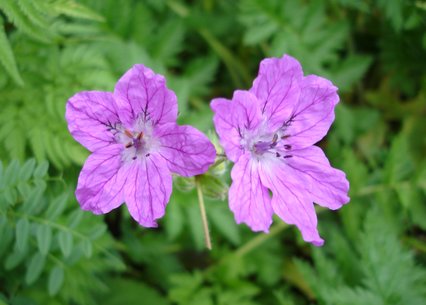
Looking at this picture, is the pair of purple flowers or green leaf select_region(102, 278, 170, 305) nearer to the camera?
the pair of purple flowers

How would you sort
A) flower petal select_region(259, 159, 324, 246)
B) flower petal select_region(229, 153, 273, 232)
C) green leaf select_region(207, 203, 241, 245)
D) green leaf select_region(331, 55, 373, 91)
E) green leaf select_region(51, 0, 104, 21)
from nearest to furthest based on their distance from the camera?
flower petal select_region(229, 153, 273, 232)
flower petal select_region(259, 159, 324, 246)
green leaf select_region(51, 0, 104, 21)
green leaf select_region(207, 203, 241, 245)
green leaf select_region(331, 55, 373, 91)

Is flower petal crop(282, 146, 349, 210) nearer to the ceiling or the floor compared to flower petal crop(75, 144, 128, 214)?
nearer to the ceiling

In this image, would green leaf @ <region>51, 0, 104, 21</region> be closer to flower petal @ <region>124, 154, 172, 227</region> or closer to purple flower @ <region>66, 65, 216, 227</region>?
purple flower @ <region>66, 65, 216, 227</region>

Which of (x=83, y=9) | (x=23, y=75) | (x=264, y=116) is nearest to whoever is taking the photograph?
(x=264, y=116)

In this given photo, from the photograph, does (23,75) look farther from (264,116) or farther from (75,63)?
(264,116)

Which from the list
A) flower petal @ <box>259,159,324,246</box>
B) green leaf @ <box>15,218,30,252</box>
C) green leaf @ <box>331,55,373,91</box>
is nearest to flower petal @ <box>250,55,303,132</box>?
flower petal @ <box>259,159,324,246</box>

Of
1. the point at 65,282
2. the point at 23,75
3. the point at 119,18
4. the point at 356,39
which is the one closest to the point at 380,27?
the point at 356,39
